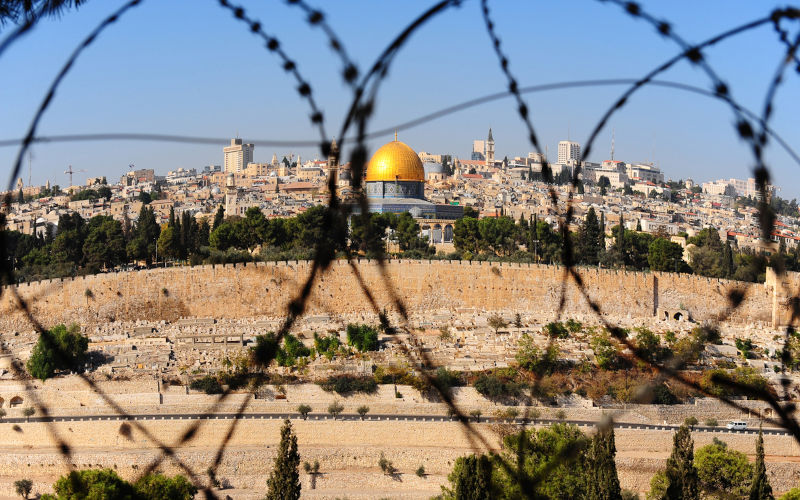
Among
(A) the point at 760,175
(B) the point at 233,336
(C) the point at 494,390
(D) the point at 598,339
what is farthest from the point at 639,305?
(A) the point at 760,175

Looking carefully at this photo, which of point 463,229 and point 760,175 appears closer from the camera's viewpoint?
point 760,175

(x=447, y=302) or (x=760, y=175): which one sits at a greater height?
(x=760, y=175)

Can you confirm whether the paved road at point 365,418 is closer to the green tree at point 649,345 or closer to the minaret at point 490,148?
the green tree at point 649,345

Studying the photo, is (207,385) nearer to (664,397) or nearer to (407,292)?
(407,292)

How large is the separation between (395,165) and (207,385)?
19.5m

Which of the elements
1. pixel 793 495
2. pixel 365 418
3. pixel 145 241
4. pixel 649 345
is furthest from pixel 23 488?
pixel 145 241

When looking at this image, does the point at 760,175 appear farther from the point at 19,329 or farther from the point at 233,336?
the point at 19,329

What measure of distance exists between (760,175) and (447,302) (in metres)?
18.8

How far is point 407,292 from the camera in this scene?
2214 cm

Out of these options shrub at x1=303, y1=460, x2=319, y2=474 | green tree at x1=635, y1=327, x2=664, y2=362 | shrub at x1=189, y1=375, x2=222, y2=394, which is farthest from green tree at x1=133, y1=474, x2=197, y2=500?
green tree at x1=635, y1=327, x2=664, y2=362

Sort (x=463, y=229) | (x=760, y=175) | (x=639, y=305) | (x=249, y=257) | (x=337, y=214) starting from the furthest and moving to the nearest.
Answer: (x=463, y=229)
(x=249, y=257)
(x=639, y=305)
(x=760, y=175)
(x=337, y=214)

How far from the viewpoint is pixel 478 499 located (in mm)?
12594

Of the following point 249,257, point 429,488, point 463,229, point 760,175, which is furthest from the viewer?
point 463,229

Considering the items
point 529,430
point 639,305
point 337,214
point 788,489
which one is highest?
point 337,214
